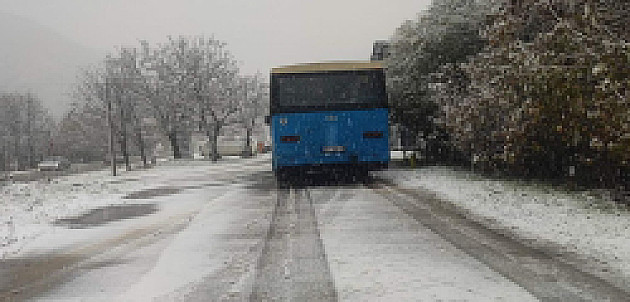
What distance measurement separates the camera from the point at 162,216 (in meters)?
10.2

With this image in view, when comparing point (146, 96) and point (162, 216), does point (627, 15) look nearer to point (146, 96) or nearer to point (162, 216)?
point (162, 216)

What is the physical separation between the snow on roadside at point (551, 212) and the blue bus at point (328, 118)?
1.62 m

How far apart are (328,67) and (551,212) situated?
24.2ft

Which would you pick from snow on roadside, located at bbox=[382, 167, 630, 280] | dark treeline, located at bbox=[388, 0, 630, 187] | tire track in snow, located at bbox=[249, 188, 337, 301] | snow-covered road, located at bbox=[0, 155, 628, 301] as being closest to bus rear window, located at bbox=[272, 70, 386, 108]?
dark treeline, located at bbox=[388, 0, 630, 187]

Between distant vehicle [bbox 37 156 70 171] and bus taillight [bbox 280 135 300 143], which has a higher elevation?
bus taillight [bbox 280 135 300 143]

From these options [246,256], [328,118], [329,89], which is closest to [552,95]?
[328,118]

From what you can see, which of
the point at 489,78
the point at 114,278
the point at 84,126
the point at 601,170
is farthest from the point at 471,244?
the point at 84,126

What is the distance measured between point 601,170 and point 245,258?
26.1 feet

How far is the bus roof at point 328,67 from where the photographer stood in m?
14.6

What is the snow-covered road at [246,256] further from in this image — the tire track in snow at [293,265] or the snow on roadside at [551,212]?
the snow on roadside at [551,212]

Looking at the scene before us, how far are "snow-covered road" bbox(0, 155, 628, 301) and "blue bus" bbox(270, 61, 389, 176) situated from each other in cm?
286

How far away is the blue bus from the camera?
1440cm

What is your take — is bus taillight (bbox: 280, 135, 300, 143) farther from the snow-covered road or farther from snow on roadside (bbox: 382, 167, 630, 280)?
snow on roadside (bbox: 382, 167, 630, 280)

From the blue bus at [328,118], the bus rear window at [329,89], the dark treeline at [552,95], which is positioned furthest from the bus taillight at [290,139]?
the dark treeline at [552,95]
